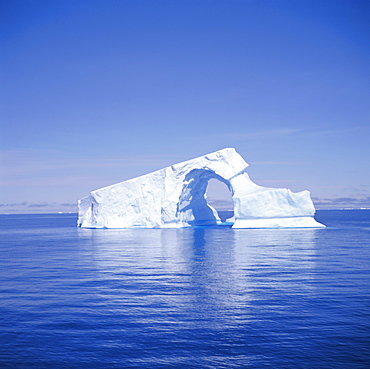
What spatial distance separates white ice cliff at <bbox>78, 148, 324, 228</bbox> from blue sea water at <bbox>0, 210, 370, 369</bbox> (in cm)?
1609

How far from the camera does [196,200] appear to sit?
45281 millimetres

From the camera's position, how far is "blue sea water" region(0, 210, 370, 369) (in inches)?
306

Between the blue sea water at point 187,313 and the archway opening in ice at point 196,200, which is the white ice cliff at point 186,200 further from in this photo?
the blue sea water at point 187,313

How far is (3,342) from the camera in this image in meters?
8.63

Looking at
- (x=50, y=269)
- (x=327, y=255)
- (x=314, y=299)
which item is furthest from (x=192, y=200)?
(x=314, y=299)

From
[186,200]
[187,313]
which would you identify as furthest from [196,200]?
[187,313]

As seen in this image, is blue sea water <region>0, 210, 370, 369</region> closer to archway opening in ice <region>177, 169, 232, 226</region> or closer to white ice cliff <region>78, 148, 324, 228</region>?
white ice cliff <region>78, 148, 324, 228</region>

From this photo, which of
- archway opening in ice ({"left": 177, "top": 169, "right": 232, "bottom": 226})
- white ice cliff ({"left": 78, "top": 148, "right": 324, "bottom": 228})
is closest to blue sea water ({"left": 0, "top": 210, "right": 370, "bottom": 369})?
white ice cliff ({"left": 78, "top": 148, "right": 324, "bottom": 228})

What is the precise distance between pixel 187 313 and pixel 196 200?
3478cm

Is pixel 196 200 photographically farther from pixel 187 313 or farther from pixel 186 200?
pixel 187 313

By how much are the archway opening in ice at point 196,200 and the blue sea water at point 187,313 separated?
21.5 meters

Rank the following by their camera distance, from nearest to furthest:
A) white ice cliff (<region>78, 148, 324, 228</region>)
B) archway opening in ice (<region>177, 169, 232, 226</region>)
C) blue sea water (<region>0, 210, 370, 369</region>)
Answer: blue sea water (<region>0, 210, 370, 369</region>)
white ice cliff (<region>78, 148, 324, 228</region>)
archway opening in ice (<region>177, 169, 232, 226</region>)

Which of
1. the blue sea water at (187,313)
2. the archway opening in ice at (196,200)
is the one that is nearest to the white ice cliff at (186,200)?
the archway opening in ice at (196,200)

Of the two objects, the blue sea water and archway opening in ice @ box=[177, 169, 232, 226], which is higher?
archway opening in ice @ box=[177, 169, 232, 226]
